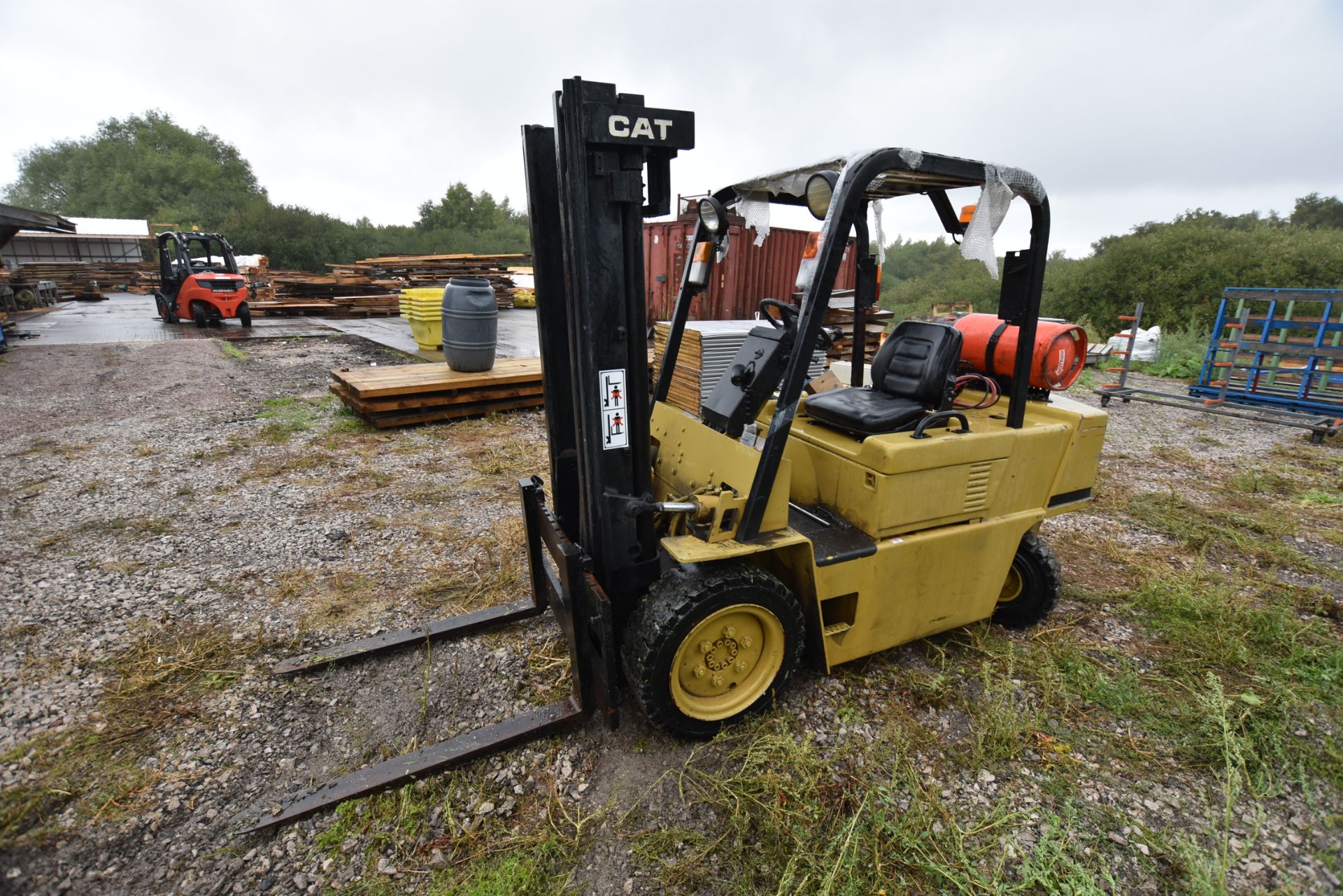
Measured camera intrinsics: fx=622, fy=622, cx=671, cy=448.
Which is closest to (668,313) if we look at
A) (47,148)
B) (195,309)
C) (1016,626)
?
(1016,626)

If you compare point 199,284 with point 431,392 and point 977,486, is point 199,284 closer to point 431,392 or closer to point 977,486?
point 431,392

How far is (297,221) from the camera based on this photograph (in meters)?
36.7

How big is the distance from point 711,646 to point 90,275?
39588mm

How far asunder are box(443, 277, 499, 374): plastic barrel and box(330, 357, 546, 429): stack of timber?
0.61ft

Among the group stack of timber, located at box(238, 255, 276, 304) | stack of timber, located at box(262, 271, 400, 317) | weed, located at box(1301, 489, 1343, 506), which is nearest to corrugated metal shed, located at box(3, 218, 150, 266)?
stack of timber, located at box(238, 255, 276, 304)

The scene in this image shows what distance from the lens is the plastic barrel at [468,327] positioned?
809 centimetres

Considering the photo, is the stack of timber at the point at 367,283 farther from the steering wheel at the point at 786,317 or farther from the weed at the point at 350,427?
the steering wheel at the point at 786,317

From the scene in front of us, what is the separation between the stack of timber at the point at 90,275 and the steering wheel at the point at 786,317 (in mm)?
33994

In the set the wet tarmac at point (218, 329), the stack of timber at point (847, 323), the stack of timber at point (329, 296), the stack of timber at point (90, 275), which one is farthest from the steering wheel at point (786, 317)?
the stack of timber at point (90, 275)

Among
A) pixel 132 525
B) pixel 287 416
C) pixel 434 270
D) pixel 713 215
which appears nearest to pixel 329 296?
pixel 434 270

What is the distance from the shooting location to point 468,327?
8.08 meters

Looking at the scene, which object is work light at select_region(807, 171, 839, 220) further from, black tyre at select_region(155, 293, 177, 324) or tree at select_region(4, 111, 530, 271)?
tree at select_region(4, 111, 530, 271)

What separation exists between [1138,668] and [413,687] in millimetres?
3837

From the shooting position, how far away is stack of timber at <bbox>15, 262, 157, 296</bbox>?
2722cm
